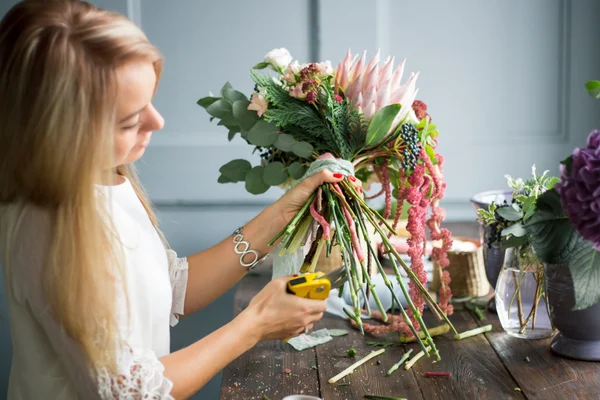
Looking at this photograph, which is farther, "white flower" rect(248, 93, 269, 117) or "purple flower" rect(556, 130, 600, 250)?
"white flower" rect(248, 93, 269, 117)

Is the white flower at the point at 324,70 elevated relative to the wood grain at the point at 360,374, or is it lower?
elevated

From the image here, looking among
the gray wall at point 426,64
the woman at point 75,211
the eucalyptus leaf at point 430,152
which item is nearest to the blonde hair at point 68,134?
the woman at point 75,211

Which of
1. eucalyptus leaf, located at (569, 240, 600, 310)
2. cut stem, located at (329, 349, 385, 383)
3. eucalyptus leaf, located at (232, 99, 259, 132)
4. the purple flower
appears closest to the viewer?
the purple flower

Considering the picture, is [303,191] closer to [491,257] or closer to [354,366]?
[354,366]

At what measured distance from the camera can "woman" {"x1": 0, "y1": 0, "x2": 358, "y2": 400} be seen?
3.04 feet

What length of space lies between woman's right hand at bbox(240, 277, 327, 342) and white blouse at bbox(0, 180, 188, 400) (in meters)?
0.15

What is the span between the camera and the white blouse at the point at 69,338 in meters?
0.96

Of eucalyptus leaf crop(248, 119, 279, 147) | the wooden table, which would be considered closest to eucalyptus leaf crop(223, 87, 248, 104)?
eucalyptus leaf crop(248, 119, 279, 147)

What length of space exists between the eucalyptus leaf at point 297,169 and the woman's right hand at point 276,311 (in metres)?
0.29

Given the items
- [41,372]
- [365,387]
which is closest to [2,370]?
[41,372]

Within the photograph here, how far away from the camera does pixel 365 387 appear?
1124 mm

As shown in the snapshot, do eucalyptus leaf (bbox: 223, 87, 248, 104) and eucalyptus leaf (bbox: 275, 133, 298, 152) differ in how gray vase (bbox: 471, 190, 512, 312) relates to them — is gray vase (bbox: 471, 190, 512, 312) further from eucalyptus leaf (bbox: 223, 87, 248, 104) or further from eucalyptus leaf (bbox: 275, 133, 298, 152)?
eucalyptus leaf (bbox: 223, 87, 248, 104)

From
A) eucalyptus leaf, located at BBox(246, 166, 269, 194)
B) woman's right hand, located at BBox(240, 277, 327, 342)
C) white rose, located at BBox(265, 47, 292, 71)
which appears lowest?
woman's right hand, located at BBox(240, 277, 327, 342)

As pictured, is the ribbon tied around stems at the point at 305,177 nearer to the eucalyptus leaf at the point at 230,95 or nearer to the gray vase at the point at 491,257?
the eucalyptus leaf at the point at 230,95
